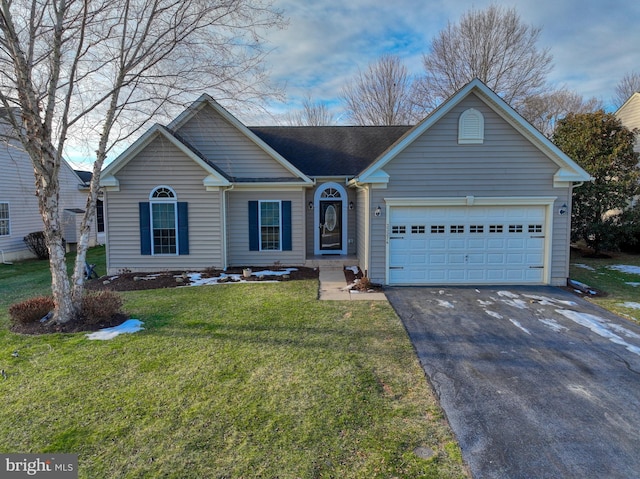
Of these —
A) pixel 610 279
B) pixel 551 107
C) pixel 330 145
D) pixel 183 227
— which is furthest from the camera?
pixel 551 107

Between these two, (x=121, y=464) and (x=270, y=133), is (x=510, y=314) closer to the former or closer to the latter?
(x=121, y=464)

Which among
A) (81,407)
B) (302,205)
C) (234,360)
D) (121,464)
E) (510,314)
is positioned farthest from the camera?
(302,205)

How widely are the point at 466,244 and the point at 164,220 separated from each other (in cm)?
887

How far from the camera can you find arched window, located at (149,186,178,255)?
37.2ft

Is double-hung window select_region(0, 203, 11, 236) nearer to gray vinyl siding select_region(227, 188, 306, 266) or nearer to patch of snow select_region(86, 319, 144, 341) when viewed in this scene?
gray vinyl siding select_region(227, 188, 306, 266)

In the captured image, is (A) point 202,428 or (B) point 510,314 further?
(B) point 510,314

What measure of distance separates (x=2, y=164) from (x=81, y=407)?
52.1 ft

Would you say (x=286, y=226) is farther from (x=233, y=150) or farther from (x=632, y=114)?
(x=632, y=114)

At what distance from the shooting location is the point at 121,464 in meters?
3.08

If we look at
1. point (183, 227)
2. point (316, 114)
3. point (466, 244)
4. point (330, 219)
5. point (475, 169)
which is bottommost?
point (466, 244)

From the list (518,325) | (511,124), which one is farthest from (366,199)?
(518,325)

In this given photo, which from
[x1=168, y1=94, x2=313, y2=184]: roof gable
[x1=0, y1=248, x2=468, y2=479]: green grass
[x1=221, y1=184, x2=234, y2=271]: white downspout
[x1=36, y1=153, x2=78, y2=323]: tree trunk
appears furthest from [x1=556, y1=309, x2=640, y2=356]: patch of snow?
[x1=36, y1=153, x2=78, y2=323]: tree trunk

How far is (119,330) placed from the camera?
639 cm

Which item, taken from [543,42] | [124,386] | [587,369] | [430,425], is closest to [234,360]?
[124,386]
